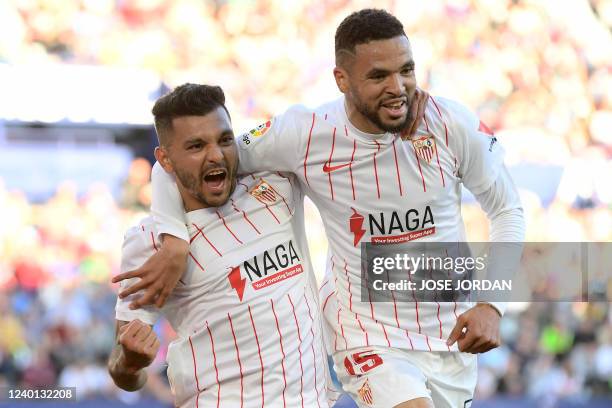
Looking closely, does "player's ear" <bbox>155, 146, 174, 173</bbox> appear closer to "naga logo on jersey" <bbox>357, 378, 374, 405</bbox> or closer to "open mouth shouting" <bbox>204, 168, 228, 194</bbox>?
"open mouth shouting" <bbox>204, 168, 228, 194</bbox>

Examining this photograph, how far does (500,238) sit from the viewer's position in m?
3.19

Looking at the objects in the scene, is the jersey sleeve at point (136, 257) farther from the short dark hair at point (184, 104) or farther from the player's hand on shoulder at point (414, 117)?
the player's hand on shoulder at point (414, 117)

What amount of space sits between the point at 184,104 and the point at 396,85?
68 cm

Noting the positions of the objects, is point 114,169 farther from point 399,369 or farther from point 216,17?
point 399,369

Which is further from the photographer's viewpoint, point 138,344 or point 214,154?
point 214,154

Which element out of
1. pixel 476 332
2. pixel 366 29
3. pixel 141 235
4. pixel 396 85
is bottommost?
pixel 476 332

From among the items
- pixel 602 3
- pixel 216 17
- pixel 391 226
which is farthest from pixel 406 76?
pixel 602 3

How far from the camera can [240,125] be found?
361 inches

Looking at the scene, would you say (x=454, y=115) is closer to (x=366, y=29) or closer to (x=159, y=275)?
(x=366, y=29)

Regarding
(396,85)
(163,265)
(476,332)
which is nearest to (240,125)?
(396,85)

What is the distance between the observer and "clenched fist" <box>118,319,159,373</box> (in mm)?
2617

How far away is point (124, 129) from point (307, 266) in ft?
19.8

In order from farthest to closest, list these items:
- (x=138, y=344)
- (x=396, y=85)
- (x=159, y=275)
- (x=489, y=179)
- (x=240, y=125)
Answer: (x=240, y=125), (x=489, y=179), (x=396, y=85), (x=159, y=275), (x=138, y=344)

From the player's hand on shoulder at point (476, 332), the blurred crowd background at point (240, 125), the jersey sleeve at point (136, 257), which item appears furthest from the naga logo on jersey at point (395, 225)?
the blurred crowd background at point (240, 125)
